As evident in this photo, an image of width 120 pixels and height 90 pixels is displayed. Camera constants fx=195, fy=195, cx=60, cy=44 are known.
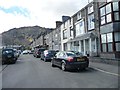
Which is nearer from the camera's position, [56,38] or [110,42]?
[110,42]

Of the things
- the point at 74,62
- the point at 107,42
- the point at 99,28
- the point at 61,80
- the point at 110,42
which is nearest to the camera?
the point at 61,80

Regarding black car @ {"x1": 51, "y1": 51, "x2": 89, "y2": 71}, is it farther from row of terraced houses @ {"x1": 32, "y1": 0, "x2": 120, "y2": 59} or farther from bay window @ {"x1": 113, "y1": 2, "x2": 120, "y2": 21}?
bay window @ {"x1": 113, "y1": 2, "x2": 120, "y2": 21}

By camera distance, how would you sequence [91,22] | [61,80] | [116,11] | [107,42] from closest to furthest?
[61,80]
[116,11]
[107,42]
[91,22]

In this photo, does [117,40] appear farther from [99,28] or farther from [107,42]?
[99,28]

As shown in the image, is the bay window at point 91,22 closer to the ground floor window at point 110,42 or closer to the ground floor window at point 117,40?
the ground floor window at point 110,42

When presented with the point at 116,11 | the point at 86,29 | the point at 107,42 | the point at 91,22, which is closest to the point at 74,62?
the point at 107,42

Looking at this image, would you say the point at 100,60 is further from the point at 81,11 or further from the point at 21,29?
the point at 21,29

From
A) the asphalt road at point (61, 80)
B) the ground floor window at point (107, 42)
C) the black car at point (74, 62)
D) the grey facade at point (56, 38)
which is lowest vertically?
the asphalt road at point (61, 80)

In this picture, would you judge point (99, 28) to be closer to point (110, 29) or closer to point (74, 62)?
point (110, 29)

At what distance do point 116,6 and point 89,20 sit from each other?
6.41m

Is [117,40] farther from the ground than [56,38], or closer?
closer

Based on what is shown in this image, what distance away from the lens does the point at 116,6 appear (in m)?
19.3

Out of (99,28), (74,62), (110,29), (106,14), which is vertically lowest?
(74,62)

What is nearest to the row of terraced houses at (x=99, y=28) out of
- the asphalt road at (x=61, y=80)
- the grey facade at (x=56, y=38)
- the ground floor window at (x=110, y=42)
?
→ the ground floor window at (x=110, y=42)
